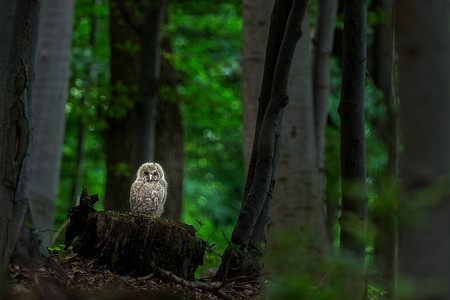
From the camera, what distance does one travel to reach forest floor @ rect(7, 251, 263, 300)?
3.64 m

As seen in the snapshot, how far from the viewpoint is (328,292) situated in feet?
8.30

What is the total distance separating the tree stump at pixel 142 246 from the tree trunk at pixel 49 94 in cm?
511

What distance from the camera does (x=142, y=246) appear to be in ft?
17.6

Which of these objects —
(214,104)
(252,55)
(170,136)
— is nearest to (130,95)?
(170,136)

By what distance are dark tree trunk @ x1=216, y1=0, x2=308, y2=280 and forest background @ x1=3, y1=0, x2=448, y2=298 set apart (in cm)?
33

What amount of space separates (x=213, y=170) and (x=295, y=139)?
11.5 metres

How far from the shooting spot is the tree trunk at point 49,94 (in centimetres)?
1033

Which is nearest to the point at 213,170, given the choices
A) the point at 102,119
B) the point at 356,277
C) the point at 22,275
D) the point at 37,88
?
the point at 102,119

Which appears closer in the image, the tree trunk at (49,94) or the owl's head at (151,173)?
the owl's head at (151,173)

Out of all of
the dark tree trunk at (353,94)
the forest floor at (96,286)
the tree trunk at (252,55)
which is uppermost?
the tree trunk at (252,55)

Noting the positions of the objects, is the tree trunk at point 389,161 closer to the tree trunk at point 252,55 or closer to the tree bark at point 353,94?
the tree bark at point 353,94

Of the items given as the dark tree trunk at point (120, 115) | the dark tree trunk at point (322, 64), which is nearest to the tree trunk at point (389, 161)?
the dark tree trunk at point (322, 64)

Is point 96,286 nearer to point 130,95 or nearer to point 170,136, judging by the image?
point 130,95

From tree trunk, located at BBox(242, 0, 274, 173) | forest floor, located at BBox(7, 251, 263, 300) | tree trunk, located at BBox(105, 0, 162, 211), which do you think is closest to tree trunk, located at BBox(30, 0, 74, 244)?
tree trunk, located at BBox(105, 0, 162, 211)
